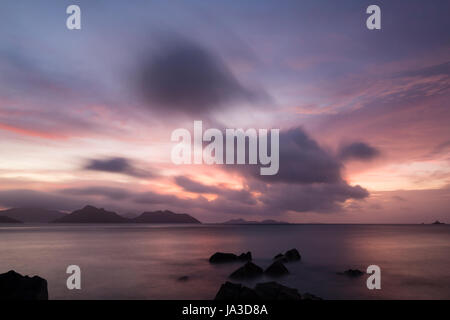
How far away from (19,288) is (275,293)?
14679 millimetres

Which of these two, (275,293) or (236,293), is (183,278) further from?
(275,293)

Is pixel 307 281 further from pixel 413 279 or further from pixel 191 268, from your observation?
pixel 191 268

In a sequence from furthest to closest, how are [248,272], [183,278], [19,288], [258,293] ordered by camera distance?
[183,278], [248,272], [258,293], [19,288]

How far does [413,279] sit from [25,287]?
3659 cm

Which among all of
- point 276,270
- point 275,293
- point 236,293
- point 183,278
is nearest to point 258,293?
point 275,293

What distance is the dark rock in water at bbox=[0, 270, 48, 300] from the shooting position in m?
15.1

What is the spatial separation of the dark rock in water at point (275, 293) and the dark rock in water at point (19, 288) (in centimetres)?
1294

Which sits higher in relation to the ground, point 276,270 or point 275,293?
point 275,293

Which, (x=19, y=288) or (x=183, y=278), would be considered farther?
(x=183, y=278)

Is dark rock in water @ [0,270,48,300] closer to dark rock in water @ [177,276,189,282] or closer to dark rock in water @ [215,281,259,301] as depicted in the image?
dark rock in water @ [215,281,259,301]

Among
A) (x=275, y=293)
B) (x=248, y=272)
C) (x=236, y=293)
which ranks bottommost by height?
(x=248, y=272)

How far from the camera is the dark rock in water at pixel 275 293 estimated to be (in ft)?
50.3

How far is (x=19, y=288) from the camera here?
15.5 metres

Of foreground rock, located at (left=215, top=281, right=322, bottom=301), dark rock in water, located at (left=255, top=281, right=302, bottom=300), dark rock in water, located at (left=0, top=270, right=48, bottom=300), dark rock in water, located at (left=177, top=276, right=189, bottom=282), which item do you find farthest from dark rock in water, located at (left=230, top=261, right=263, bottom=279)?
dark rock in water, located at (left=0, top=270, right=48, bottom=300)
